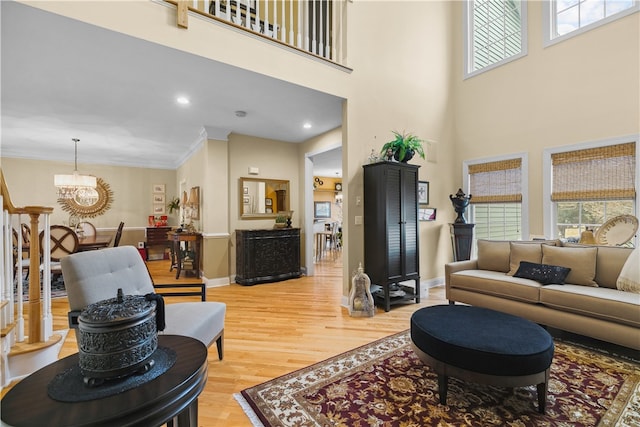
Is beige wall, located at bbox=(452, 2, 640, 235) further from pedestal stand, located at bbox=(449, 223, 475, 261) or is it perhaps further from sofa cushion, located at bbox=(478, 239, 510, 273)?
sofa cushion, located at bbox=(478, 239, 510, 273)

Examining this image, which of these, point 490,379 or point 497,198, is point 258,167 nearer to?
point 497,198

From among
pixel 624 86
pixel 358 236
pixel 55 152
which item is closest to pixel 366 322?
pixel 358 236

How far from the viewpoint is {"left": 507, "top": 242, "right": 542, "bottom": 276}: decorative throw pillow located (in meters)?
3.29

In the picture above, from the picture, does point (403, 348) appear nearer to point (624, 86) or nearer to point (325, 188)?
point (624, 86)

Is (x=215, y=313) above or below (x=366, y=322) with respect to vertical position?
above

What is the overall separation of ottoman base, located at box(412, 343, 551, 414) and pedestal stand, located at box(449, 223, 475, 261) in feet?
10.1

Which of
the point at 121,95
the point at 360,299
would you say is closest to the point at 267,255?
the point at 360,299

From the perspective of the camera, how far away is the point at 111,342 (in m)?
0.95

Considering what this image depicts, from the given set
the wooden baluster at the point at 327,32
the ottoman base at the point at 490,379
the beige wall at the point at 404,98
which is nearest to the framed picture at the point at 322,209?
the beige wall at the point at 404,98

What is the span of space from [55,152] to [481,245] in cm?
869

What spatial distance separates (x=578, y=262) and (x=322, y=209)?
8694 mm

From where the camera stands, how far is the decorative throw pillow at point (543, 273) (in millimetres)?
2922

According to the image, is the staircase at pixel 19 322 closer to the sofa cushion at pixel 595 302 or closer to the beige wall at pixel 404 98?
the beige wall at pixel 404 98

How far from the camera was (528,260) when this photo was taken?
10.9 ft
